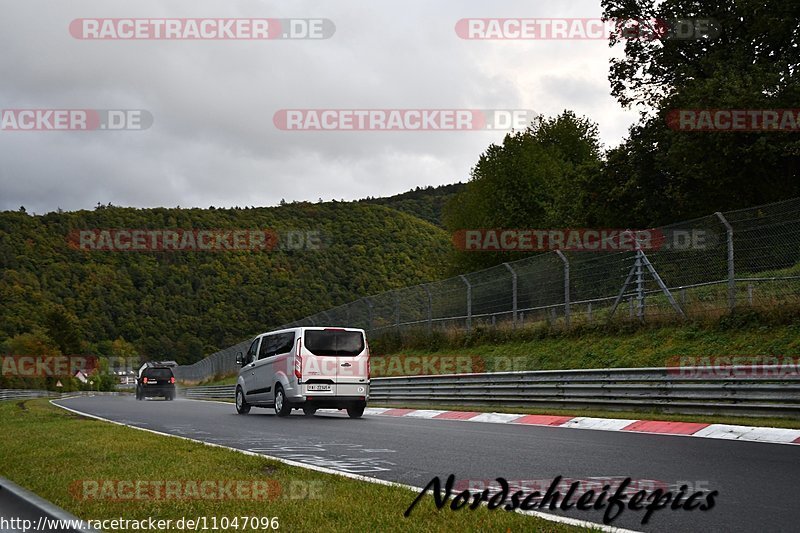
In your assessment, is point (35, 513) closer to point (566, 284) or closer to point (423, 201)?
point (566, 284)

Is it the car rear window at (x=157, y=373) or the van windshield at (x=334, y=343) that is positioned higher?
the van windshield at (x=334, y=343)

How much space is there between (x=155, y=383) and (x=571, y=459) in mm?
37276

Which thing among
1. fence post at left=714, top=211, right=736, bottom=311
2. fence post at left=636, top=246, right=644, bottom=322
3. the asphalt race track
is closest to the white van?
the asphalt race track

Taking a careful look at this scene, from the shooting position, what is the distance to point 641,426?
1355cm

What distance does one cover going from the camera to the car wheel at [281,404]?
62.0ft

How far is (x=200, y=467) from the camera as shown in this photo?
27.4 feet

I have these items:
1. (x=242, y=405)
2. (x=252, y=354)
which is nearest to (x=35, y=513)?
(x=252, y=354)

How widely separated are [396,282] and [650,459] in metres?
65.7

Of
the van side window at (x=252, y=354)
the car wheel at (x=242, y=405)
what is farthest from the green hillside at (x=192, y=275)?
the van side window at (x=252, y=354)

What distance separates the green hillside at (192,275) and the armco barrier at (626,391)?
139 ft

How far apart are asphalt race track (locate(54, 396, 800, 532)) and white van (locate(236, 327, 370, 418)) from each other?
3.44m

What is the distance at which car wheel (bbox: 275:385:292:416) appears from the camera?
18.9 metres

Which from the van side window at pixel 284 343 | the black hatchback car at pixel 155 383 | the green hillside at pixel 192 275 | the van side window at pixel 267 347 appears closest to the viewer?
the van side window at pixel 284 343

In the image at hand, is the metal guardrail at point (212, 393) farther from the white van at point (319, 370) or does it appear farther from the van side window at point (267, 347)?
the white van at point (319, 370)
